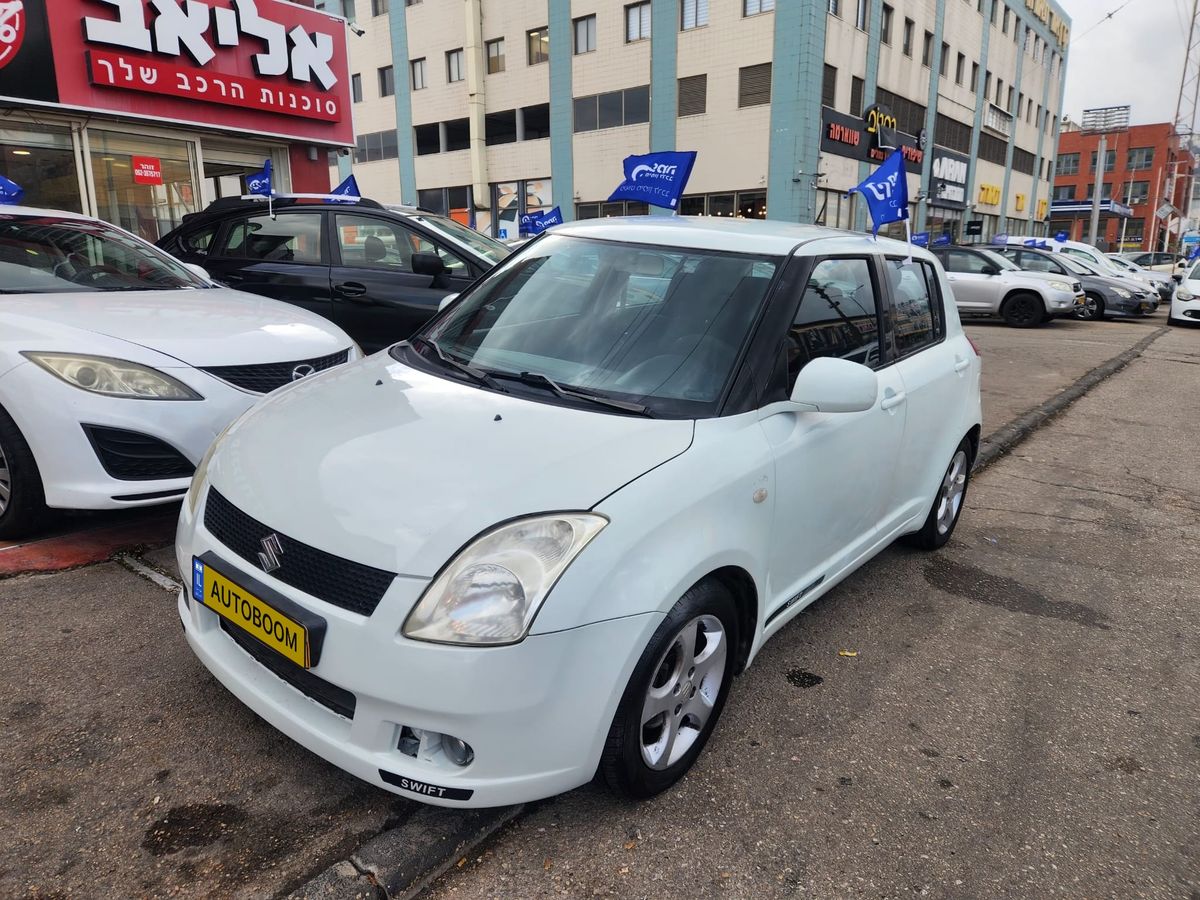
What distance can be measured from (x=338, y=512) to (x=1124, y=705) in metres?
2.88

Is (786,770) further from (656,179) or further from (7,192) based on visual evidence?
(7,192)

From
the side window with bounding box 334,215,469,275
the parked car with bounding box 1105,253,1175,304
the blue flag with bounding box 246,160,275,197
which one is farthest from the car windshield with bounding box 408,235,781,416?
the parked car with bounding box 1105,253,1175,304

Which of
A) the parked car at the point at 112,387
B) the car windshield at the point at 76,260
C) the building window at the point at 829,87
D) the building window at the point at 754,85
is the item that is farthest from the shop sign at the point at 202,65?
the building window at the point at 829,87

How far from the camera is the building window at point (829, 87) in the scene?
26203 mm

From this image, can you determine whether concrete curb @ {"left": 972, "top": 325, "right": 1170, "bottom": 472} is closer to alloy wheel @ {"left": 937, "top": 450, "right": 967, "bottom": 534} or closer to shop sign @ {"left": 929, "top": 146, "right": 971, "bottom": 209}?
alloy wheel @ {"left": 937, "top": 450, "right": 967, "bottom": 534}

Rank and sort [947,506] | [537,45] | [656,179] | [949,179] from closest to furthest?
[947,506]
[656,179]
[537,45]
[949,179]

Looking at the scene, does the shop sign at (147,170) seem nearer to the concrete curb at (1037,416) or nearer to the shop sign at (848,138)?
the concrete curb at (1037,416)

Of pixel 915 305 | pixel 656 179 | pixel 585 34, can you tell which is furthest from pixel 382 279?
pixel 585 34

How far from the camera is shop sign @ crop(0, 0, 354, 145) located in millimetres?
9492

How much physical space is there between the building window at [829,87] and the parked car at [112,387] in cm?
2624

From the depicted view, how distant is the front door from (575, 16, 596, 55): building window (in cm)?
3022

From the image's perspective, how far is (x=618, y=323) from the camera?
2865 mm

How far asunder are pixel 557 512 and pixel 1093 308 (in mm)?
20137

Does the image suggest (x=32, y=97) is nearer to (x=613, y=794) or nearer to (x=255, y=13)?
(x=255, y=13)
